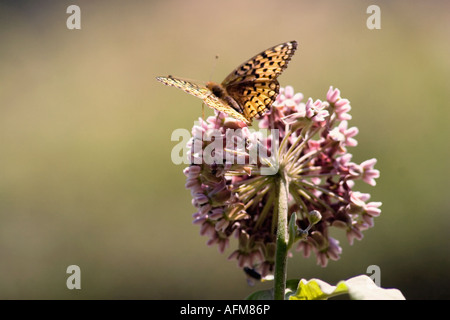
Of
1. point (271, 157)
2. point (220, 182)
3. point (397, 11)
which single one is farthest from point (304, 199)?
point (397, 11)

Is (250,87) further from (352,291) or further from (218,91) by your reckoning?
(352,291)

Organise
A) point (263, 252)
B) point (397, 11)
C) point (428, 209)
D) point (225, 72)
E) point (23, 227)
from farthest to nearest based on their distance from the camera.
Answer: point (397, 11) → point (225, 72) → point (23, 227) → point (428, 209) → point (263, 252)

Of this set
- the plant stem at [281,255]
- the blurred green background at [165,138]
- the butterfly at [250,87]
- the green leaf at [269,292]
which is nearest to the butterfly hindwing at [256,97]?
the butterfly at [250,87]

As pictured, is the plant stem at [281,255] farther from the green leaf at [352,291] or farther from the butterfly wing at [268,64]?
the butterfly wing at [268,64]

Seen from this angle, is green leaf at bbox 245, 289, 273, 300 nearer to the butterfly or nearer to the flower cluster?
the flower cluster

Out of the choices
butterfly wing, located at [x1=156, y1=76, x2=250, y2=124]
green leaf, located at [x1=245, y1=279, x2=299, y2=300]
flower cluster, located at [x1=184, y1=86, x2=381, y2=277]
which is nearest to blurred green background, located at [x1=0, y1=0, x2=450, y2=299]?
flower cluster, located at [x1=184, y1=86, x2=381, y2=277]

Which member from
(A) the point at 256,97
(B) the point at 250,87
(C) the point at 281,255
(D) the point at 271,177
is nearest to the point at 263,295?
(C) the point at 281,255
